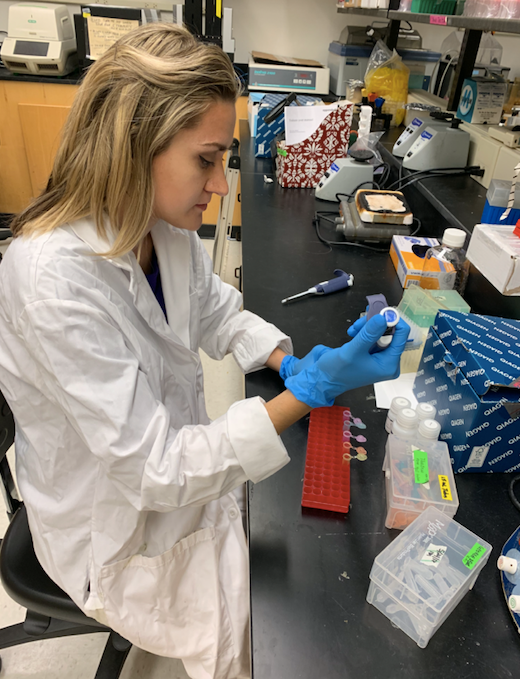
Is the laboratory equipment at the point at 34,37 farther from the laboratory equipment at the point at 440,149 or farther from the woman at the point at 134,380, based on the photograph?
the woman at the point at 134,380

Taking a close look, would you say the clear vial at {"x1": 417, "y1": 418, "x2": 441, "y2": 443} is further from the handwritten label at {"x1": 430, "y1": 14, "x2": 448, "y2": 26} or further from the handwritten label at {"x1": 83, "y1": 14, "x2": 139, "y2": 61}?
the handwritten label at {"x1": 83, "y1": 14, "x2": 139, "y2": 61}

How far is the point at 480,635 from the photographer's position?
1.95ft

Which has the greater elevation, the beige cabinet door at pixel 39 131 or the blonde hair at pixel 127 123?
the blonde hair at pixel 127 123

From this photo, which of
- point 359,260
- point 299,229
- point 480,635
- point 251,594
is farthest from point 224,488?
point 299,229

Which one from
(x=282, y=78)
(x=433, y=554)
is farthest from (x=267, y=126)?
(x=433, y=554)

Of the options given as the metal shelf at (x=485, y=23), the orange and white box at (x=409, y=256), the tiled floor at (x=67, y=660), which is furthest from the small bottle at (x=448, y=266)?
the tiled floor at (x=67, y=660)

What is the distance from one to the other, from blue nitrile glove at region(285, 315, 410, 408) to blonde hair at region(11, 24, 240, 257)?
0.35 meters

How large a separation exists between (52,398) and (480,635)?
2.11ft

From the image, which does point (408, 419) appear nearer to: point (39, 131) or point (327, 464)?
point (327, 464)

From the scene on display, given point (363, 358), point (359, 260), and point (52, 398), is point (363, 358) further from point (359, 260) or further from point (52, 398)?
point (359, 260)

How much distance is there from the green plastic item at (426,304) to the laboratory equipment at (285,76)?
2072 millimetres

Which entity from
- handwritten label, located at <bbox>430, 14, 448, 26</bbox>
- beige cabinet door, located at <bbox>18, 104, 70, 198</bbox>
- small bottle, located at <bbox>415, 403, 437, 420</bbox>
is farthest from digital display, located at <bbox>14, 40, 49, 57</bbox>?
small bottle, located at <bbox>415, 403, 437, 420</bbox>

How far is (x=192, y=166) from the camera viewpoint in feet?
2.47

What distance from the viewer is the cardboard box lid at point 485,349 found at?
0.73 metres
